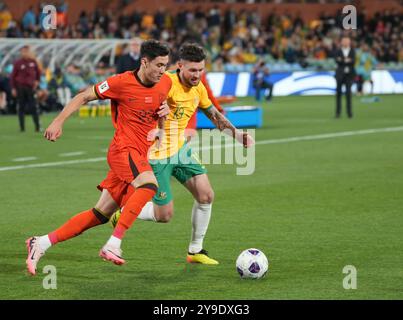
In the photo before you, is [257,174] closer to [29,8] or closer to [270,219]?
[270,219]

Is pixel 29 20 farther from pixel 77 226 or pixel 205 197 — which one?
pixel 77 226

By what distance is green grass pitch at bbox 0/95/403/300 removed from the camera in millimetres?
8789

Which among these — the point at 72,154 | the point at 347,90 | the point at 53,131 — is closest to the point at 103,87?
the point at 53,131

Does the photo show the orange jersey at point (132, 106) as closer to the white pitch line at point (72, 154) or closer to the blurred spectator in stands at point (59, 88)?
the white pitch line at point (72, 154)

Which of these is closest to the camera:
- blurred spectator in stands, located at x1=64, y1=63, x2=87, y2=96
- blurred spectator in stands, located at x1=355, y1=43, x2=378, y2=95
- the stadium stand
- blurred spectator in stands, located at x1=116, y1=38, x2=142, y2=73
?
blurred spectator in stands, located at x1=116, y1=38, x2=142, y2=73

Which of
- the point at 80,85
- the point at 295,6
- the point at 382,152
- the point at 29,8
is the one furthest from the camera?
the point at 295,6

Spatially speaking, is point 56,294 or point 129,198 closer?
point 56,294

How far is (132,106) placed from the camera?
30.8ft

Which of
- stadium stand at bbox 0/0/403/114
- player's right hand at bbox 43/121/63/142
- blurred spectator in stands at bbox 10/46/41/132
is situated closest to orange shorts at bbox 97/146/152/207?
player's right hand at bbox 43/121/63/142

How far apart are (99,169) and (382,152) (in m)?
5.88

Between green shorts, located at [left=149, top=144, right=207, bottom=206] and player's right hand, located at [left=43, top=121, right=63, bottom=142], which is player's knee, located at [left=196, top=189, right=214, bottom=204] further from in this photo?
player's right hand, located at [left=43, top=121, right=63, bottom=142]

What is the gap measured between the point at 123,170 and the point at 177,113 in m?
1.10

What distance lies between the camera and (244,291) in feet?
28.2

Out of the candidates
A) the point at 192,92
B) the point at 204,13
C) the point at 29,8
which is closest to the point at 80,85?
the point at 29,8
